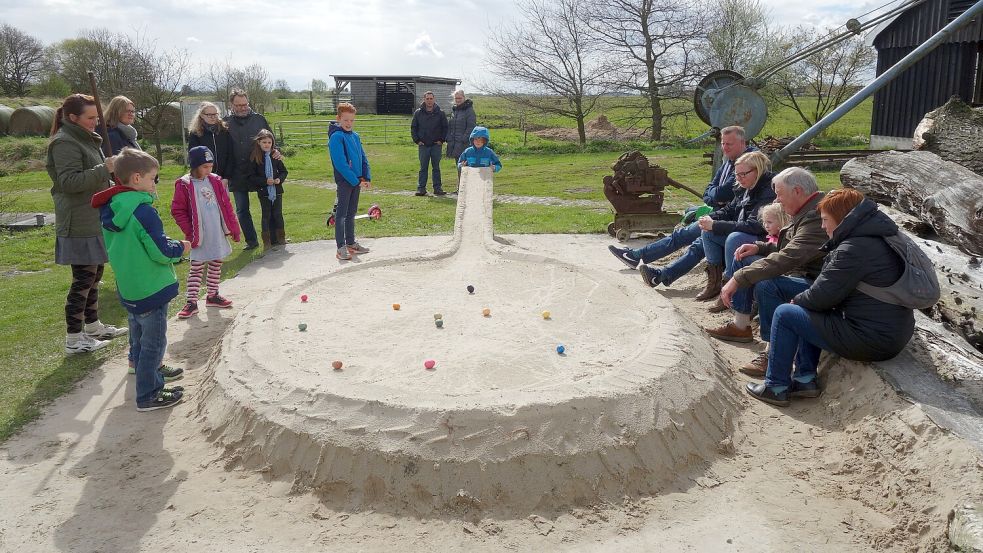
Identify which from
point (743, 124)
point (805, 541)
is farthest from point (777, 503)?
point (743, 124)

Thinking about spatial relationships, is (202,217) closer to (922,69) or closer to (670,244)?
(670,244)

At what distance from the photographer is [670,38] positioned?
2483 cm

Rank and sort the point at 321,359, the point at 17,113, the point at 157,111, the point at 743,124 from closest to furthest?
the point at 321,359 < the point at 743,124 < the point at 157,111 < the point at 17,113

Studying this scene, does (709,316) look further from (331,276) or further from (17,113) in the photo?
(17,113)

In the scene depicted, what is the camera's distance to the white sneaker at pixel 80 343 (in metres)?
5.29

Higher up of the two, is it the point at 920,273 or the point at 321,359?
the point at 920,273

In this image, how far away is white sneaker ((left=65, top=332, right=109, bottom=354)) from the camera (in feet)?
17.4

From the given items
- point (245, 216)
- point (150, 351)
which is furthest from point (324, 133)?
point (150, 351)

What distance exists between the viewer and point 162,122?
72.3 ft

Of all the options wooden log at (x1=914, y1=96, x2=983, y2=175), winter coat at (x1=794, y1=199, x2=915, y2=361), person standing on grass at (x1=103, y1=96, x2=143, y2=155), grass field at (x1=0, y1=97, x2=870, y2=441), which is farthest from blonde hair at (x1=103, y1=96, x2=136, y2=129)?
wooden log at (x1=914, y1=96, x2=983, y2=175)

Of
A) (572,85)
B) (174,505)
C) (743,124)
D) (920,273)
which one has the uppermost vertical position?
(572,85)

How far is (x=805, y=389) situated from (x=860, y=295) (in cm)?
78

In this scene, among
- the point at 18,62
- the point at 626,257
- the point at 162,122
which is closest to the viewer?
the point at 626,257

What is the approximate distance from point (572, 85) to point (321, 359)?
22247mm
